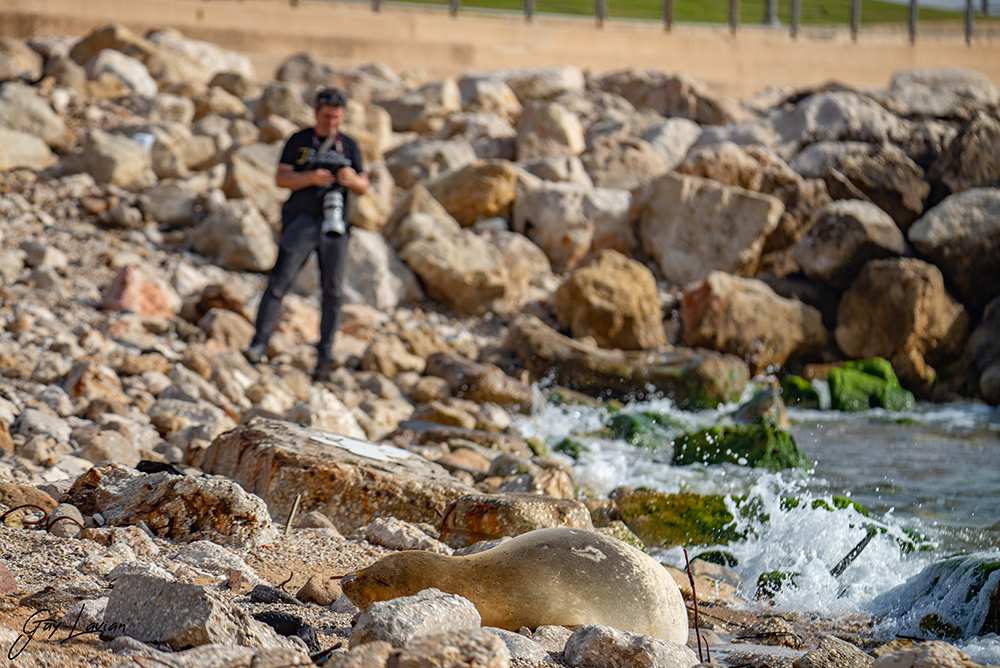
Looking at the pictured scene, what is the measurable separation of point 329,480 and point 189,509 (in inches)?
24.8

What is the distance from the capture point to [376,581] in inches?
102

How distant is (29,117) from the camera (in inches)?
389

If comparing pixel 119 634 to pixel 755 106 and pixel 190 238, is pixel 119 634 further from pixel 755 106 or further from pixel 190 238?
pixel 755 106

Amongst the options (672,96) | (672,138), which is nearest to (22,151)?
(672,138)

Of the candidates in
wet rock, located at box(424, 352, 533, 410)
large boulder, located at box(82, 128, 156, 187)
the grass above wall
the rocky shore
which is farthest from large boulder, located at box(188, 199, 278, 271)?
the grass above wall

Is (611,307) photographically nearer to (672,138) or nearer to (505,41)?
(672,138)

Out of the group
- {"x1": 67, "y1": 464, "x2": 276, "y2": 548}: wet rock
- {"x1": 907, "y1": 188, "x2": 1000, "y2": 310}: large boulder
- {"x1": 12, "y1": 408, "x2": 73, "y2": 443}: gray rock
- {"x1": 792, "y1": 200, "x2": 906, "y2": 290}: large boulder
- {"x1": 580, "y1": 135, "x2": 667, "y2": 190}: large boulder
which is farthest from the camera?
{"x1": 580, "y1": 135, "x2": 667, "y2": 190}: large boulder

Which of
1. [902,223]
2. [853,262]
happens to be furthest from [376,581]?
[902,223]

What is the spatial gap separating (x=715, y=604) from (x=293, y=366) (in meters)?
4.30

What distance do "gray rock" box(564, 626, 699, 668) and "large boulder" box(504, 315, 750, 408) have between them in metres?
5.92

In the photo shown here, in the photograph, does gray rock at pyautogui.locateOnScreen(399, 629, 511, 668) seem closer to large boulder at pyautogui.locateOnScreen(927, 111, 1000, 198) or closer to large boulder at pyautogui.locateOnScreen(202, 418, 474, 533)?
large boulder at pyautogui.locateOnScreen(202, 418, 474, 533)

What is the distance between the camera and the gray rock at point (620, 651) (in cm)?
223

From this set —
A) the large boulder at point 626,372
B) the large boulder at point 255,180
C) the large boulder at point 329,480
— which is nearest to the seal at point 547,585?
the large boulder at point 329,480

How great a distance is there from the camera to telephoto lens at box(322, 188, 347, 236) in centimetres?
629
